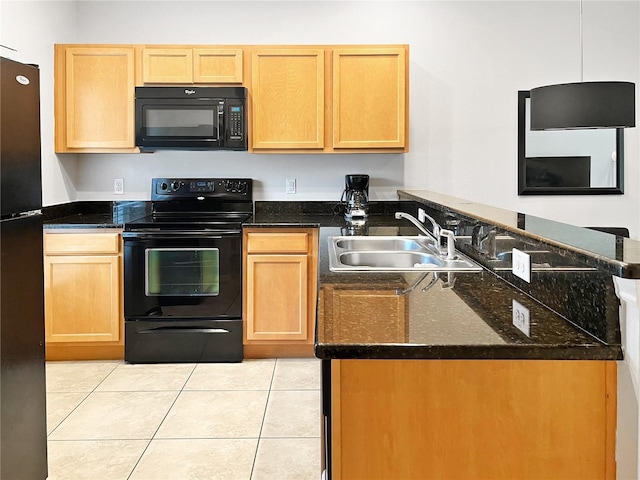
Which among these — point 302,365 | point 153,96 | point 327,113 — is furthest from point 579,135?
point 153,96

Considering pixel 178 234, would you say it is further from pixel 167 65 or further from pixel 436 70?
pixel 436 70

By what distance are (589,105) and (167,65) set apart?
2639 mm

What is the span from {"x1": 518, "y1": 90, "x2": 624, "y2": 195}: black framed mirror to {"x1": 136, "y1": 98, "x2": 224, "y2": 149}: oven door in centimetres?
223

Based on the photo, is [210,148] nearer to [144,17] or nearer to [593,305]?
[144,17]

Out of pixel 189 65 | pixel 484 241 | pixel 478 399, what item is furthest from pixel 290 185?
pixel 478 399

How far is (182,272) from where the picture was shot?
149 inches

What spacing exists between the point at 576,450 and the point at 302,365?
8.93ft

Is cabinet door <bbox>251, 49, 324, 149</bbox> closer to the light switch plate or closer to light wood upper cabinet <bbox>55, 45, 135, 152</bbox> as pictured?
the light switch plate

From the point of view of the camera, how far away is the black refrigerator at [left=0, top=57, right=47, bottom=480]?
6.40 feet

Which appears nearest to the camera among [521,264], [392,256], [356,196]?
[521,264]

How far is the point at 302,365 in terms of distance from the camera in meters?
3.81

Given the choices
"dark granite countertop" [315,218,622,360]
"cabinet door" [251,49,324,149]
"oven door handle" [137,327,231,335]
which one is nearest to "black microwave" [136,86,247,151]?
"cabinet door" [251,49,324,149]

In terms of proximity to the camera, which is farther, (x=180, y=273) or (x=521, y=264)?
(x=180, y=273)

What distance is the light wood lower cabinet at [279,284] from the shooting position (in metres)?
3.83
